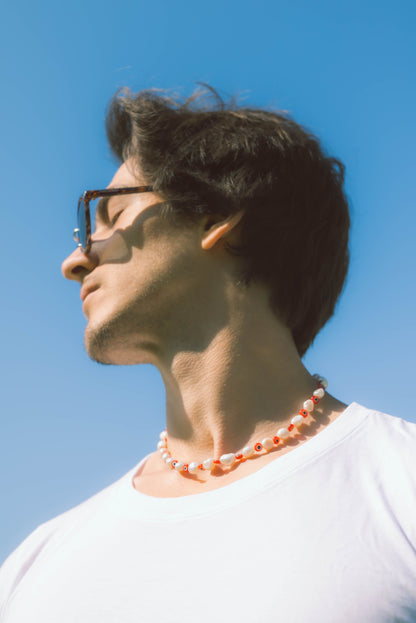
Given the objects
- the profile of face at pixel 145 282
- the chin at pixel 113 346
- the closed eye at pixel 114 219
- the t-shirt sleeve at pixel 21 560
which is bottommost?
the t-shirt sleeve at pixel 21 560

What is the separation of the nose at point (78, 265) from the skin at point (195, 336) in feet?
0.05

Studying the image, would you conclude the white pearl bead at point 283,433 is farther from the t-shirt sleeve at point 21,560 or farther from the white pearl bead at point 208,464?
the t-shirt sleeve at point 21,560

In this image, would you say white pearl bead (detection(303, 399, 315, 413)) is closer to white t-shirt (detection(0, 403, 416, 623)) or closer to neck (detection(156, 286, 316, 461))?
neck (detection(156, 286, 316, 461))

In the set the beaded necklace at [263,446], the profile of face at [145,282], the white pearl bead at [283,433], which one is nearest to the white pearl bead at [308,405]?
the beaded necklace at [263,446]

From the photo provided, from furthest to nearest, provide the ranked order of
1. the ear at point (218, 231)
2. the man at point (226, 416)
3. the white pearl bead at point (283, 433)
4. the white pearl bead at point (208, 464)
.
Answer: the ear at point (218, 231), the white pearl bead at point (208, 464), the white pearl bead at point (283, 433), the man at point (226, 416)

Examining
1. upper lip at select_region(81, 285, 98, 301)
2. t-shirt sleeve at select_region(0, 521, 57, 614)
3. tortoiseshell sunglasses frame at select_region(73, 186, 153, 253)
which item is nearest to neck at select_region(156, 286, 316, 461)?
upper lip at select_region(81, 285, 98, 301)

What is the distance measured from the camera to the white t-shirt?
5.92 ft

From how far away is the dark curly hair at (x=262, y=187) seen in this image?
2.93m

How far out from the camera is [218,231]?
9.32 ft

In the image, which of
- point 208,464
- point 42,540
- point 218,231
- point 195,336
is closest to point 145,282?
point 195,336

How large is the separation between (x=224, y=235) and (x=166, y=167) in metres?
0.48

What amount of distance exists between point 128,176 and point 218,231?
2.05 feet

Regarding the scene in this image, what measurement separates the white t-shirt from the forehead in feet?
5.21

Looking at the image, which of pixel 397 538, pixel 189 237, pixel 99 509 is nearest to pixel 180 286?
pixel 189 237
